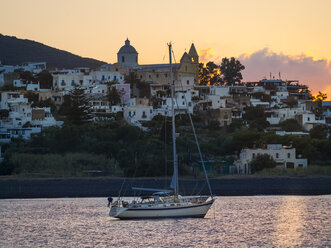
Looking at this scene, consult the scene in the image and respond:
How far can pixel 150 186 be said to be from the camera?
64.7 meters

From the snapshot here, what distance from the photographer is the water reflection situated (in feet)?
126

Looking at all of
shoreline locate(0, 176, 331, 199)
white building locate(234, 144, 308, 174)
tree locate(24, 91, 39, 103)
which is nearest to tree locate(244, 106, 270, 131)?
white building locate(234, 144, 308, 174)

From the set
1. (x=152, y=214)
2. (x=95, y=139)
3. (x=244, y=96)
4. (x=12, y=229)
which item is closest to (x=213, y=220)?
(x=152, y=214)

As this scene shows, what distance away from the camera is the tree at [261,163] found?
73.8m

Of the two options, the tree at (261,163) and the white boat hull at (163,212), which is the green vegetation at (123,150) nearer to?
the tree at (261,163)

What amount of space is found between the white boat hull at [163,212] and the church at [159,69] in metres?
69.1

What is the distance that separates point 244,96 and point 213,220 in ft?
230

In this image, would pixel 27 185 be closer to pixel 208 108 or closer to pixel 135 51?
pixel 208 108

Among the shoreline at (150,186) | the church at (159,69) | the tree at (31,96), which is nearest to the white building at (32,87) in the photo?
the tree at (31,96)

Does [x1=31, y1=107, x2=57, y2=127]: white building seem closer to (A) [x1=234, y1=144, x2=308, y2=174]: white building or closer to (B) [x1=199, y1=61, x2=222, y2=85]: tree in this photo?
(A) [x1=234, y1=144, x2=308, y2=174]: white building

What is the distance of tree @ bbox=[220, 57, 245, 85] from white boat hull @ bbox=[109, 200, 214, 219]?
3762 inches

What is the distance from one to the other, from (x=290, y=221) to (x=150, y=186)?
20.8 metres

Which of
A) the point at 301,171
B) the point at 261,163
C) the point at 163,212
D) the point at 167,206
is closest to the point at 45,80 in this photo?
the point at 261,163

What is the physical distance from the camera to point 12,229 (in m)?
44.4
